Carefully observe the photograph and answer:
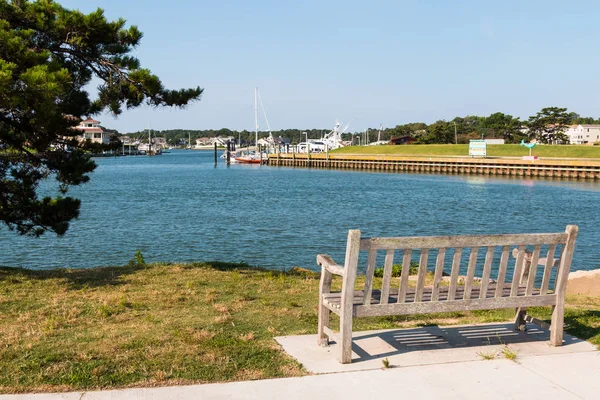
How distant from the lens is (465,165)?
76.9 meters

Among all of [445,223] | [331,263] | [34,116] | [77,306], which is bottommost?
[445,223]

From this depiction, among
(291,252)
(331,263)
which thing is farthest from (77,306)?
(291,252)

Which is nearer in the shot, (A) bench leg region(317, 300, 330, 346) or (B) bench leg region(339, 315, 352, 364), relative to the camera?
(B) bench leg region(339, 315, 352, 364)

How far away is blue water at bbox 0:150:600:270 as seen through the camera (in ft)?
67.7

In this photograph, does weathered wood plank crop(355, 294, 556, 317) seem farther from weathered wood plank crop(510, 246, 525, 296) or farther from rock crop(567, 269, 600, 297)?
rock crop(567, 269, 600, 297)

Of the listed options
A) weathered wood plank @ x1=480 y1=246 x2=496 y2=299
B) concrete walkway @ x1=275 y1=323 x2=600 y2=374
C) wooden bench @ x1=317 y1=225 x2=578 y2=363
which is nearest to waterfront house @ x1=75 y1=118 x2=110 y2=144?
concrete walkway @ x1=275 y1=323 x2=600 y2=374

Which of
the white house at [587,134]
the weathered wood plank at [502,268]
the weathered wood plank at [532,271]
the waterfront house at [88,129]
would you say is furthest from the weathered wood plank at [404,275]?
the white house at [587,134]

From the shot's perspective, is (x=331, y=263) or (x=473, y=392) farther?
(x=331, y=263)

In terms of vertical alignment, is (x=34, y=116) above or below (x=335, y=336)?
above

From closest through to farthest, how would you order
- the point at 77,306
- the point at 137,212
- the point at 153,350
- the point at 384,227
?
the point at 153,350, the point at 77,306, the point at 384,227, the point at 137,212

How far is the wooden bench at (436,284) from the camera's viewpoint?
489 cm

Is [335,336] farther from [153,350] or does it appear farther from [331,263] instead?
[153,350]

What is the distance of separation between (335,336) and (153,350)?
158 centimetres

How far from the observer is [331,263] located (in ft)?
17.1
